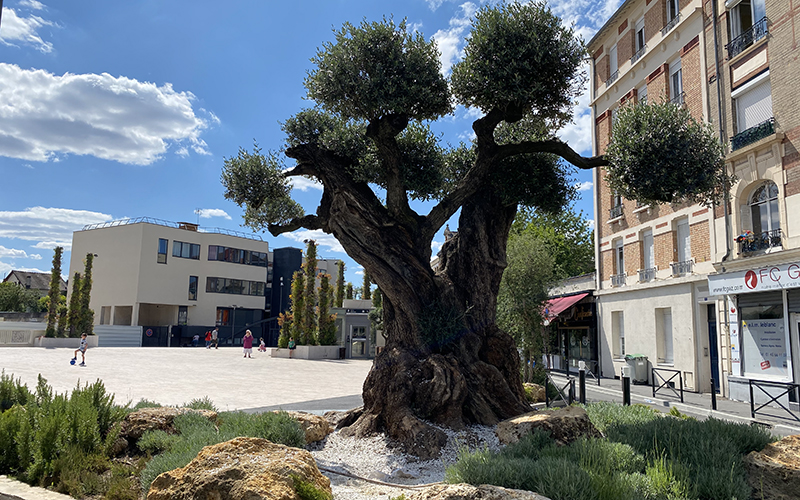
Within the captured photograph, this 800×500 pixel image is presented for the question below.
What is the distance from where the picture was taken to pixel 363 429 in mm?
7910

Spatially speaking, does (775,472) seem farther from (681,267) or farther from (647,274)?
(647,274)

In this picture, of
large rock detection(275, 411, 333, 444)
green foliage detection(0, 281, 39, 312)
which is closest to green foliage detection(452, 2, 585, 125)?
large rock detection(275, 411, 333, 444)

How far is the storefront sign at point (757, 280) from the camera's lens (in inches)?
566

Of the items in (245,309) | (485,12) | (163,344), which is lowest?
(163,344)

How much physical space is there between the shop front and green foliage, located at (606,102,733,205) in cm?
866

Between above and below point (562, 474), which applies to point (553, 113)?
above

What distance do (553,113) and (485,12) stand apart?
87.1 inches

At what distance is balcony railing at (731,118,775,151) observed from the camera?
1566 centimetres

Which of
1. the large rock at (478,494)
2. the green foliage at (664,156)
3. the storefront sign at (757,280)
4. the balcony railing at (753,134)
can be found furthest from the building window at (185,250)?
the large rock at (478,494)

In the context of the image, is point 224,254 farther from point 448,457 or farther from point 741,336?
point 448,457

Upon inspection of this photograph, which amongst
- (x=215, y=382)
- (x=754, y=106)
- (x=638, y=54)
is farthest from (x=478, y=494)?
(x=638, y=54)

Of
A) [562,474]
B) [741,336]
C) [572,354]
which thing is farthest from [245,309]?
[562,474]

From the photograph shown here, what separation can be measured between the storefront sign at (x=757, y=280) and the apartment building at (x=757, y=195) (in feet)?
0.09

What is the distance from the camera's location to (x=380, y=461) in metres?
6.93
